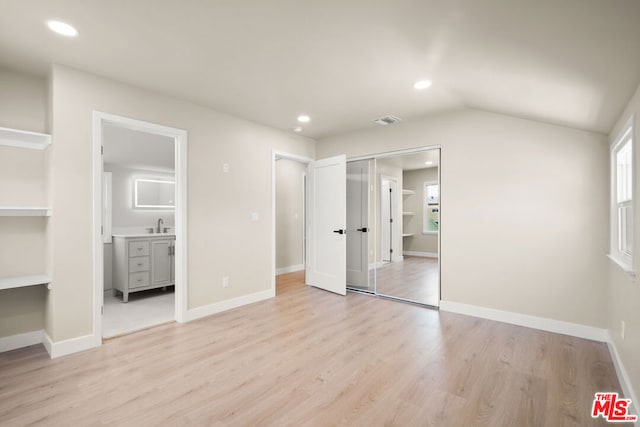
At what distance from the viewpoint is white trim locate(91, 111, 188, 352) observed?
9.18 feet

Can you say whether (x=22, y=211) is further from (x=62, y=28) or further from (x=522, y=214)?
(x=522, y=214)

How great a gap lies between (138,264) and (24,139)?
88.5 inches

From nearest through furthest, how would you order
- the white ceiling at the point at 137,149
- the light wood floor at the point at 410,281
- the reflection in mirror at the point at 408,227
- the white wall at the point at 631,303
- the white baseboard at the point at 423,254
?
the white wall at the point at 631,303 < the white ceiling at the point at 137,149 < the light wood floor at the point at 410,281 < the reflection in mirror at the point at 408,227 < the white baseboard at the point at 423,254

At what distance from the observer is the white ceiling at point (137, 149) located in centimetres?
391

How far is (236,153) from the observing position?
4.02 m

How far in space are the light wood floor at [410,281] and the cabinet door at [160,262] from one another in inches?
132

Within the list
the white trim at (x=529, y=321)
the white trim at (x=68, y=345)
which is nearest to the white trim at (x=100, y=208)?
the white trim at (x=68, y=345)

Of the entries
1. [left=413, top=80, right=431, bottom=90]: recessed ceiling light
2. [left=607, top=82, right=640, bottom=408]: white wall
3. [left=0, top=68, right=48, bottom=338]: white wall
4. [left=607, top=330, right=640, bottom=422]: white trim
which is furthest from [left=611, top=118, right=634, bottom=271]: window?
[left=0, top=68, right=48, bottom=338]: white wall

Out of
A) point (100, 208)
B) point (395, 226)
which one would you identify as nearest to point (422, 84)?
point (100, 208)

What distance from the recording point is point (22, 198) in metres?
2.73

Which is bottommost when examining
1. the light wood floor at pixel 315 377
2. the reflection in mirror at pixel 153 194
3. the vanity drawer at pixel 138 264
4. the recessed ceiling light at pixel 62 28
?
the light wood floor at pixel 315 377

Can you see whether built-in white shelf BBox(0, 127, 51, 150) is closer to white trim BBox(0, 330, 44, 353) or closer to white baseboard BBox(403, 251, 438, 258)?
white trim BBox(0, 330, 44, 353)

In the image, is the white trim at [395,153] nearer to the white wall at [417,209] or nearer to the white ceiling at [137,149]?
the white ceiling at [137,149]

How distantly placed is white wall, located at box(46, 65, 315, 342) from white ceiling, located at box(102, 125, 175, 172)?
0.70 meters
